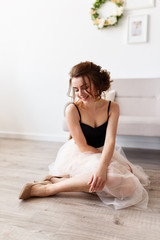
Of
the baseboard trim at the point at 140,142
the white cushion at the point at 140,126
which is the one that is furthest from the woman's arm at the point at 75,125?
the baseboard trim at the point at 140,142

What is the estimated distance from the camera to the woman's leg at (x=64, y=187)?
124cm

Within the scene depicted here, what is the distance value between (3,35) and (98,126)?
7.61ft

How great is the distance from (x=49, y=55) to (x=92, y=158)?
1898 millimetres

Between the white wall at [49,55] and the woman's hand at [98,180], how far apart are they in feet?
5.37

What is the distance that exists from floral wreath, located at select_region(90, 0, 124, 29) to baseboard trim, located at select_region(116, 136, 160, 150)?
1336 millimetres

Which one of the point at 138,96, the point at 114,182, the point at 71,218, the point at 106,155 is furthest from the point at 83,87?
the point at 138,96

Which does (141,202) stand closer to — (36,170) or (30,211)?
(30,211)

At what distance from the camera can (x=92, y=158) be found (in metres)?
1.32

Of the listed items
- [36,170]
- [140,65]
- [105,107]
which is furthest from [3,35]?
[105,107]

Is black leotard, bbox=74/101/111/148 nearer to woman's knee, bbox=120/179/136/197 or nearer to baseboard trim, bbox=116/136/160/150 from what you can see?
woman's knee, bbox=120/179/136/197

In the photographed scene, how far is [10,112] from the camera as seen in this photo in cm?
313

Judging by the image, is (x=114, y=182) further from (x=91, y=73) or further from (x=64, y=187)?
(x=91, y=73)

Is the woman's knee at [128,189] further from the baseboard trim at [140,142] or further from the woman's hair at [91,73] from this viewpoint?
the baseboard trim at [140,142]

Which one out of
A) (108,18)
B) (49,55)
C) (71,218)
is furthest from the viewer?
(49,55)
